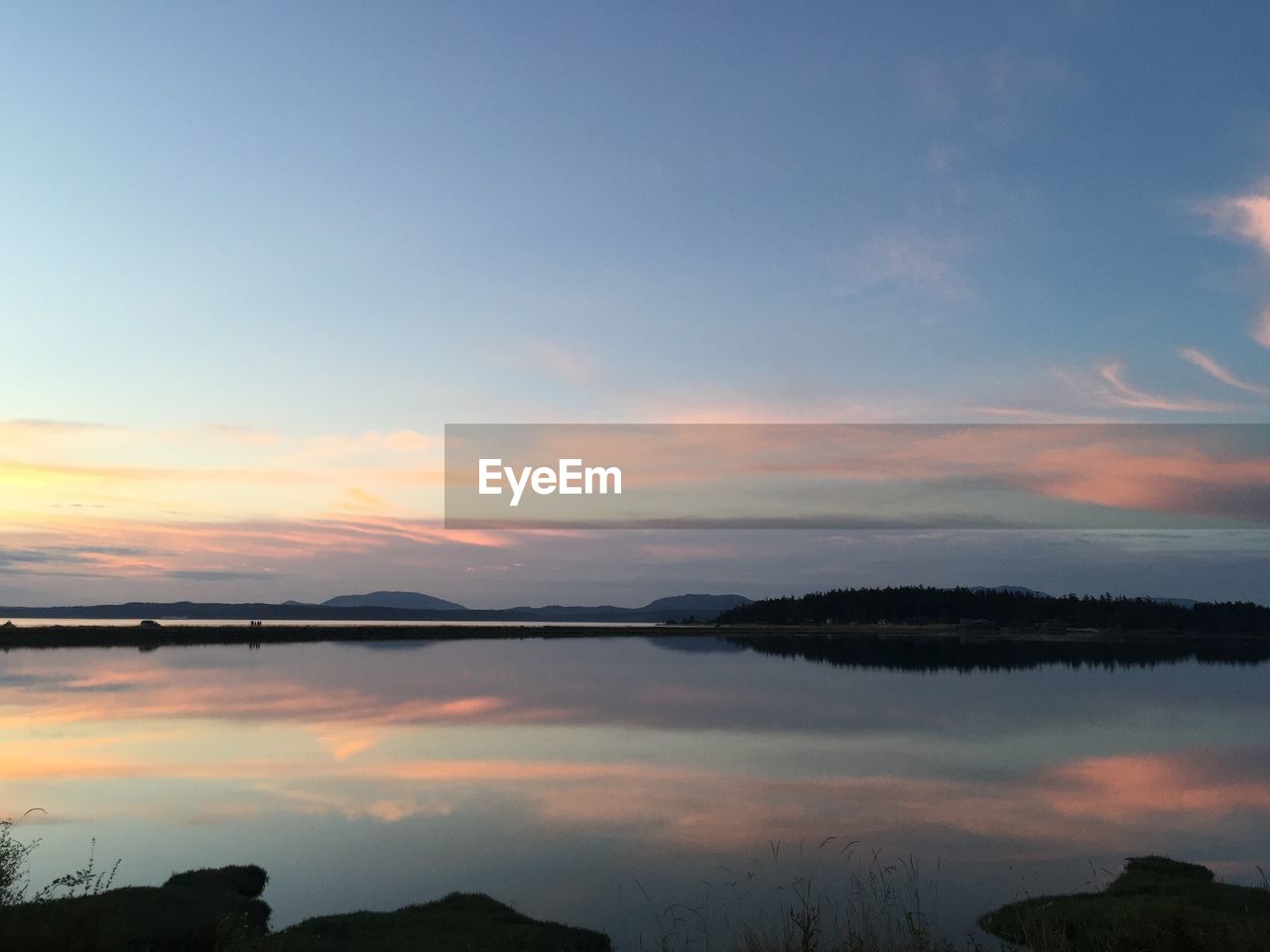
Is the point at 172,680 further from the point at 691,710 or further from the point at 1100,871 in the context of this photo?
the point at 1100,871

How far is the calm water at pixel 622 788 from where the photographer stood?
17953 millimetres

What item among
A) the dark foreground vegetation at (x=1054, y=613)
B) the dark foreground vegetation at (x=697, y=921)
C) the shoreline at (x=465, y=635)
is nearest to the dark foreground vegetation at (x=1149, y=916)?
the dark foreground vegetation at (x=697, y=921)

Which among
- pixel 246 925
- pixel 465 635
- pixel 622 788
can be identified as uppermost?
pixel 246 925

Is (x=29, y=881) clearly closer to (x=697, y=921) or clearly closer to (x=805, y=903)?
(x=697, y=921)

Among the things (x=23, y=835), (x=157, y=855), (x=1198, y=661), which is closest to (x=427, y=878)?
(x=157, y=855)

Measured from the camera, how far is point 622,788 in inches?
1015

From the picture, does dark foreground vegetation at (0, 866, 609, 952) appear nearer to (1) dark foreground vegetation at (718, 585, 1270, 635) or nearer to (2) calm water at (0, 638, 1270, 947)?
(2) calm water at (0, 638, 1270, 947)

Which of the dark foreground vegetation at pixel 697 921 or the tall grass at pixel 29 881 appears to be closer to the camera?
the dark foreground vegetation at pixel 697 921

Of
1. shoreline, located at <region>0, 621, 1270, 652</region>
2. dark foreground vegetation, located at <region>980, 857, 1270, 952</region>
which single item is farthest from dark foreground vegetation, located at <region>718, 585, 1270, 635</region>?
dark foreground vegetation, located at <region>980, 857, 1270, 952</region>

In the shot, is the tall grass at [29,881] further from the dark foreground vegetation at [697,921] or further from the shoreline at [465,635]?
the shoreline at [465,635]

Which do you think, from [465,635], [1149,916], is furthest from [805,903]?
[465,635]

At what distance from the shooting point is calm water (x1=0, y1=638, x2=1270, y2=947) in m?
18.0

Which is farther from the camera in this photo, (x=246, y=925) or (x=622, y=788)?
(x=622, y=788)

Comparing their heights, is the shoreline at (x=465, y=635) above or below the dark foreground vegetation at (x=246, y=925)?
below
